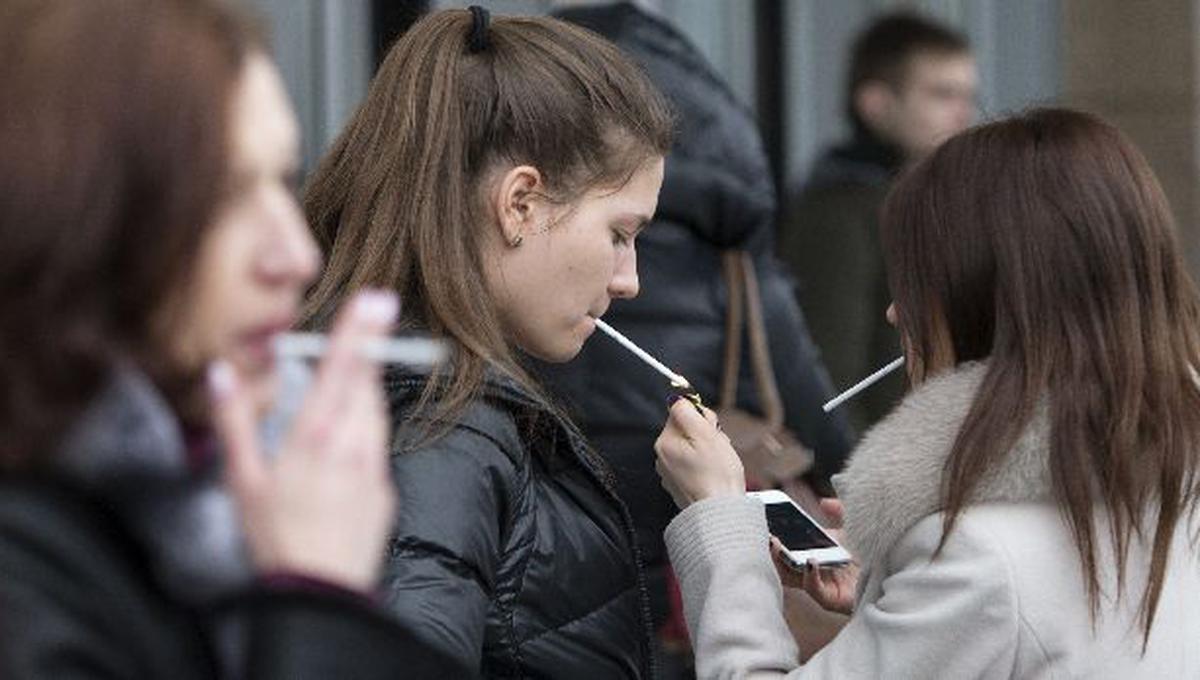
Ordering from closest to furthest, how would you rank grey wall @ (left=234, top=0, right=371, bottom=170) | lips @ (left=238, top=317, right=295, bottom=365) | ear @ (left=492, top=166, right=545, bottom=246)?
1. lips @ (left=238, top=317, right=295, bottom=365)
2. ear @ (left=492, top=166, right=545, bottom=246)
3. grey wall @ (left=234, top=0, right=371, bottom=170)

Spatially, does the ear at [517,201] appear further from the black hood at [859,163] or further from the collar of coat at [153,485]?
the black hood at [859,163]

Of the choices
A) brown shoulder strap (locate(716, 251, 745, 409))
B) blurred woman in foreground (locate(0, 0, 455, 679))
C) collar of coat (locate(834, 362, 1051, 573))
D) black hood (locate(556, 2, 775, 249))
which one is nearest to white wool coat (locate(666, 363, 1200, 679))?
collar of coat (locate(834, 362, 1051, 573))

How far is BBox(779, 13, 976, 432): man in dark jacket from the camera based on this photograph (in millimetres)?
5430

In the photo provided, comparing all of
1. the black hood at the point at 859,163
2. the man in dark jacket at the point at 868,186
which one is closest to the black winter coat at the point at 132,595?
the man in dark jacket at the point at 868,186

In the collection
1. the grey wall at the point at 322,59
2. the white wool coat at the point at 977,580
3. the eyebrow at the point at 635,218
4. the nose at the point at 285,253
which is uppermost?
the nose at the point at 285,253

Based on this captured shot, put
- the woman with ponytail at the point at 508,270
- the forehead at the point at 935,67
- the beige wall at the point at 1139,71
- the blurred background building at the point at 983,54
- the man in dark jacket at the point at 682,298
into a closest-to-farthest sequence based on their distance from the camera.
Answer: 1. the woman with ponytail at the point at 508,270
2. the man in dark jacket at the point at 682,298
3. the blurred background building at the point at 983,54
4. the forehead at the point at 935,67
5. the beige wall at the point at 1139,71

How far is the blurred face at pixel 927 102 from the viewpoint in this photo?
575 centimetres

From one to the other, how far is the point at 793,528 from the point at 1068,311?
0.59 metres

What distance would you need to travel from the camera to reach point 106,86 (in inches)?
57.4

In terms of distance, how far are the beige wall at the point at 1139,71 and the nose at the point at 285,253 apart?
5.23 m

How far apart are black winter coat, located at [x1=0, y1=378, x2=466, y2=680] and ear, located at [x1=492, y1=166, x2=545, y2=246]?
1156 mm

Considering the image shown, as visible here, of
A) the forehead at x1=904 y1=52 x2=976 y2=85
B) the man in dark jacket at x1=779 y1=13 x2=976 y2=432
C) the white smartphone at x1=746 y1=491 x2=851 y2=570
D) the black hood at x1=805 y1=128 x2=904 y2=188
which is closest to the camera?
the white smartphone at x1=746 y1=491 x2=851 y2=570

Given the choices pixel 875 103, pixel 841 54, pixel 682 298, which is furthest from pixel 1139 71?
pixel 682 298

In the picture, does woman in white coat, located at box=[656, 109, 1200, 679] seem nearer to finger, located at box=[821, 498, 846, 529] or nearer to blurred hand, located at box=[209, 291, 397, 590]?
finger, located at box=[821, 498, 846, 529]
